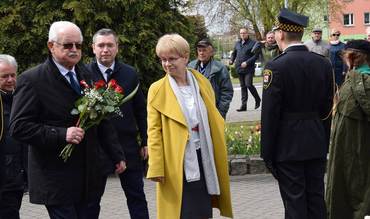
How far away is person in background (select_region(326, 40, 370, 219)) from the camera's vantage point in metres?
6.10

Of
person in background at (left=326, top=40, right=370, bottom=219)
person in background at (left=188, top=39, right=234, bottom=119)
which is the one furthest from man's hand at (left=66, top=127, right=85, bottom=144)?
person in background at (left=188, top=39, right=234, bottom=119)

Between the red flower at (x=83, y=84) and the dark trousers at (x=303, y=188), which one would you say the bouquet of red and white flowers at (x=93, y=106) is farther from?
the dark trousers at (x=303, y=188)

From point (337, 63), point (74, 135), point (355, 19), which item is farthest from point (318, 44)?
point (355, 19)

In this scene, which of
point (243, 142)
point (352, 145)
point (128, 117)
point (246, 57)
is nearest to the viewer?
point (352, 145)

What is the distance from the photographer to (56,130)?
447 cm

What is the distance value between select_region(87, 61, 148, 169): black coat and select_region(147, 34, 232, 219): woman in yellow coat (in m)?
0.92

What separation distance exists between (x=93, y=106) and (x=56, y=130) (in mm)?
339

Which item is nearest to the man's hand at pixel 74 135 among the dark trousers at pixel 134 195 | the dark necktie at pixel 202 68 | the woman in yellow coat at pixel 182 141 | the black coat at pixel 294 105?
the woman in yellow coat at pixel 182 141

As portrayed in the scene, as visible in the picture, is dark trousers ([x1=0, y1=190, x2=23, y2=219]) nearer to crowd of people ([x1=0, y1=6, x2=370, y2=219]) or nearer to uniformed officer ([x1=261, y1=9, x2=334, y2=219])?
crowd of people ([x1=0, y1=6, x2=370, y2=219])

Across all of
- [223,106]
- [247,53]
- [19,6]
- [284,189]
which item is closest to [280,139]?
[284,189]

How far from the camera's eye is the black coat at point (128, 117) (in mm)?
6273

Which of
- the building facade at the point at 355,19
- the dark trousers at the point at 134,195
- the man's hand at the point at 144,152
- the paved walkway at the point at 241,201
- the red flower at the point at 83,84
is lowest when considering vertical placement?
the paved walkway at the point at 241,201

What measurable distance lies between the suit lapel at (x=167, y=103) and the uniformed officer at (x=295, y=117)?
75cm

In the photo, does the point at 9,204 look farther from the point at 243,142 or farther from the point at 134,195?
the point at 243,142
